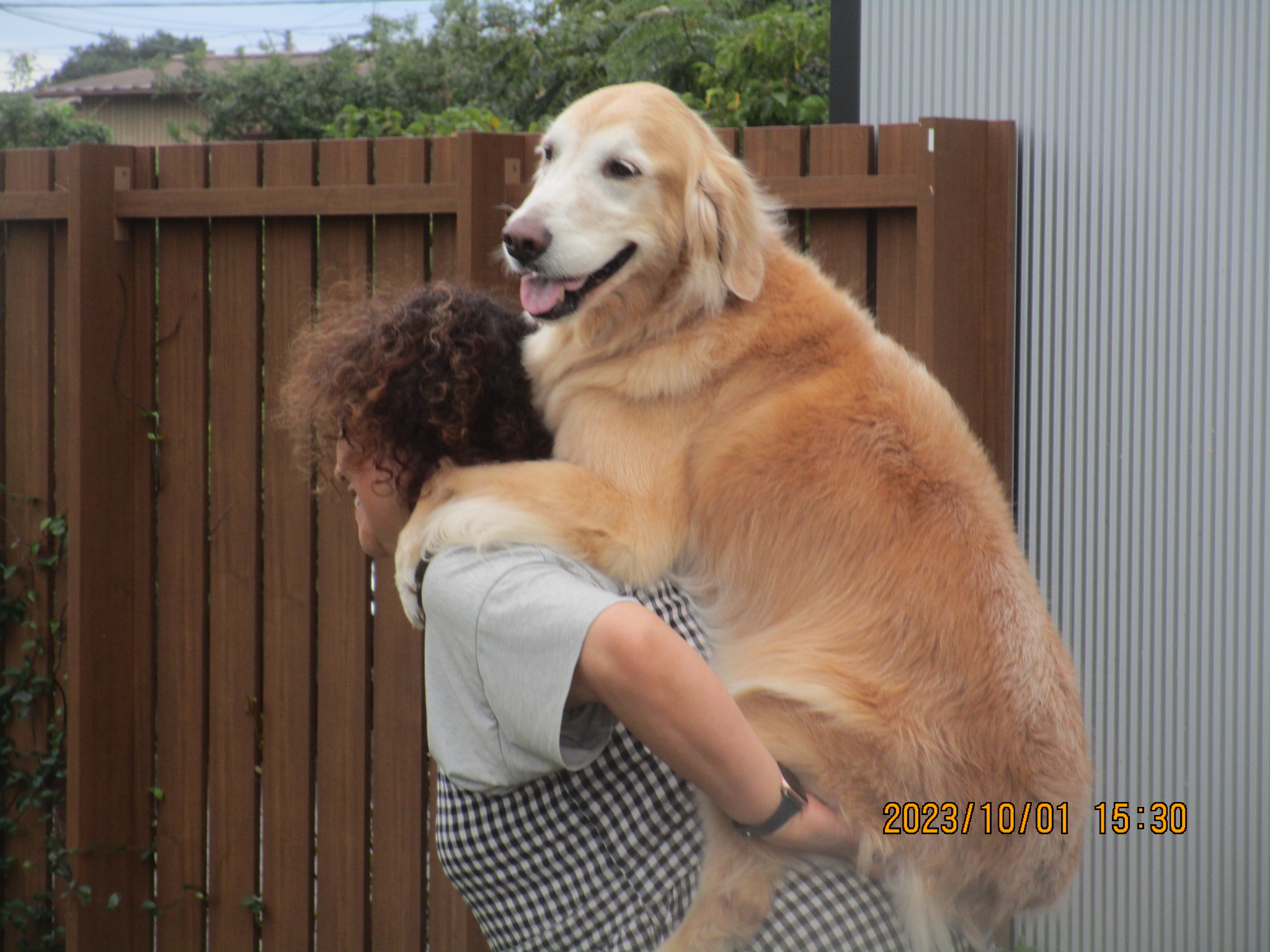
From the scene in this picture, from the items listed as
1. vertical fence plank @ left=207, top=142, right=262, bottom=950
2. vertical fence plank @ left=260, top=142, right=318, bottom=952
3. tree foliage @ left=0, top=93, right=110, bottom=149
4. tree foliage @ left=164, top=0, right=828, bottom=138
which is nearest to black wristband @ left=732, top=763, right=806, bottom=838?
vertical fence plank @ left=260, top=142, right=318, bottom=952

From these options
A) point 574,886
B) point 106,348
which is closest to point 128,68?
point 106,348

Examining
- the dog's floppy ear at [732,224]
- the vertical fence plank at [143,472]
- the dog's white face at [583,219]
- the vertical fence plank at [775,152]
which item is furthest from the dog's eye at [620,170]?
the vertical fence plank at [143,472]

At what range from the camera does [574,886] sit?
1629 millimetres

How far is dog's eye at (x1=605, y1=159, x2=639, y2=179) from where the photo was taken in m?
2.24

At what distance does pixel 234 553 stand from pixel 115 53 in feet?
160

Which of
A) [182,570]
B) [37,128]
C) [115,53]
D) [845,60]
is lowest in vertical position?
[182,570]

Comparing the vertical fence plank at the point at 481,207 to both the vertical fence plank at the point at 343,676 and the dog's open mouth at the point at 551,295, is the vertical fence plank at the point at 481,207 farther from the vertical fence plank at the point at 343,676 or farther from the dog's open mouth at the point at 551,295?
the dog's open mouth at the point at 551,295

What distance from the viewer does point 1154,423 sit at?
119 inches

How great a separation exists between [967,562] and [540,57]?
1184 centimetres

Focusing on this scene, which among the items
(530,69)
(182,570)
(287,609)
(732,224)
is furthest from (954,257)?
(530,69)

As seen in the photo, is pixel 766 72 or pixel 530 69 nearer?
pixel 766 72

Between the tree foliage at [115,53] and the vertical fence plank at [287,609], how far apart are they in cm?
4225

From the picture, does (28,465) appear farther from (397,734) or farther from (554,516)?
(554,516)

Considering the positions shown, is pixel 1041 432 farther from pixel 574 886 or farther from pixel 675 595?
pixel 574 886
